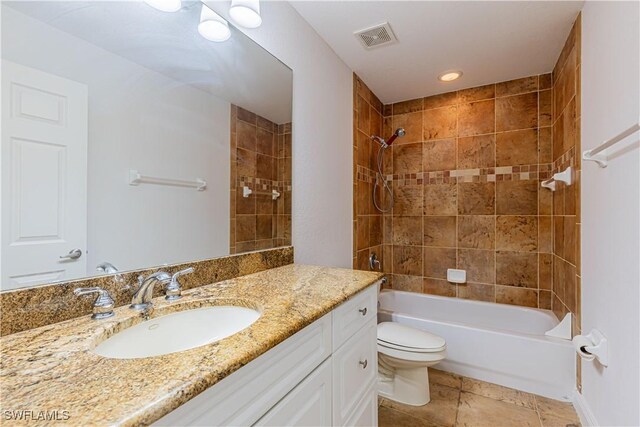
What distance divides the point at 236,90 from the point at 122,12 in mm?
502

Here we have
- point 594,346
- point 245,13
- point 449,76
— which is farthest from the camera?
point 449,76

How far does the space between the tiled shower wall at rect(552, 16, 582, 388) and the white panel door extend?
92.5 inches

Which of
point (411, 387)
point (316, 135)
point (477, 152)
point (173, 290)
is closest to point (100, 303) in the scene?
point (173, 290)

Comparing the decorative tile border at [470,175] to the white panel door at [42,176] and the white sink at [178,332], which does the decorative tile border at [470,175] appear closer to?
the white sink at [178,332]

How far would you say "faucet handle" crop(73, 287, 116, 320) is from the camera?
0.79 m

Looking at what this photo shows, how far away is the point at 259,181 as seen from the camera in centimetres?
152

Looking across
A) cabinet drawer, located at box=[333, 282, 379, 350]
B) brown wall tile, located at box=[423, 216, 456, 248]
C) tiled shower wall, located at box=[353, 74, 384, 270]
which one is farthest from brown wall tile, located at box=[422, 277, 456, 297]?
cabinet drawer, located at box=[333, 282, 379, 350]

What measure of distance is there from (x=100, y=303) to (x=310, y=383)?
0.64 m

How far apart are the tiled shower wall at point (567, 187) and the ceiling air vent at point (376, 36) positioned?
1062 mm

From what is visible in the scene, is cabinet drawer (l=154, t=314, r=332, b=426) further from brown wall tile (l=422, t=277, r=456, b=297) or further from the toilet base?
brown wall tile (l=422, t=277, r=456, b=297)

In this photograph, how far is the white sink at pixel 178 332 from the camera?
757 mm

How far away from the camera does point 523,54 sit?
6.82 ft

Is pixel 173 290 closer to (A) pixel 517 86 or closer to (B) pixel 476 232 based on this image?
(B) pixel 476 232

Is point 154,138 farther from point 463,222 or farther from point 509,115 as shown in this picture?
point 509,115
